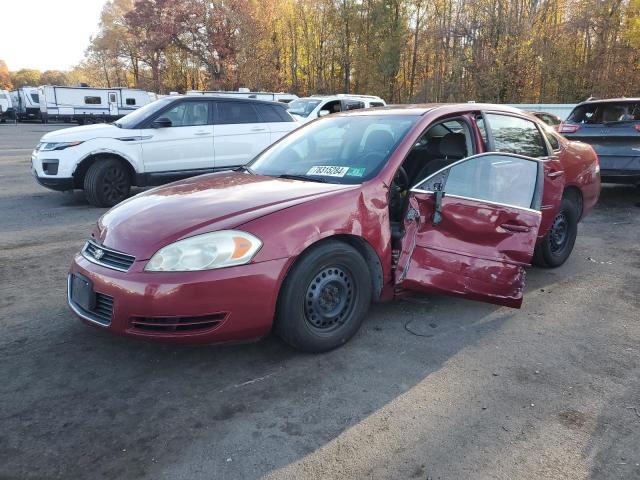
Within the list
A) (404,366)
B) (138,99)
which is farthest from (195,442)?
(138,99)

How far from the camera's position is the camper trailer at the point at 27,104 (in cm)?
3916

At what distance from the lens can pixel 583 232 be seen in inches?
262

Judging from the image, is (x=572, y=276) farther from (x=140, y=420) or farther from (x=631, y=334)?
(x=140, y=420)

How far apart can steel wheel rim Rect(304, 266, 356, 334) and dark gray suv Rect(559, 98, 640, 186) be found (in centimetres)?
660

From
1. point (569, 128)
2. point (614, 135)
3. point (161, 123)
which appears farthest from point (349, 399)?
point (569, 128)

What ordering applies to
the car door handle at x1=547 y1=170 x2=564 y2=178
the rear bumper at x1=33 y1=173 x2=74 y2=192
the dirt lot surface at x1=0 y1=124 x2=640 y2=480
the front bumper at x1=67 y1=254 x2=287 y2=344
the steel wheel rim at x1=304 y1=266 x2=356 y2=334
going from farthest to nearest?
the rear bumper at x1=33 y1=173 x2=74 y2=192 < the car door handle at x1=547 y1=170 x2=564 y2=178 < the steel wheel rim at x1=304 y1=266 x2=356 y2=334 < the front bumper at x1=67 y1=254 x2=287 y2=344 < the dirt lot surface at x1=0 y1=124 x2=640 y2=480

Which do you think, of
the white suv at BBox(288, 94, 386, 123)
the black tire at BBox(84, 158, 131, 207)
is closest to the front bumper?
the black tire at BBox(84, 158, 131, 207)

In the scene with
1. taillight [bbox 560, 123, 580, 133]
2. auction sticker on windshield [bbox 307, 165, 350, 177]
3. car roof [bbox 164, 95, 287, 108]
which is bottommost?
auction sticker on windshield [bbox 307, 165, 350, 177]

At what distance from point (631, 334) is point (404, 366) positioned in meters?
1.83

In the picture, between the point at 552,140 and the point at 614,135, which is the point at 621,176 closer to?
the point at 614,135

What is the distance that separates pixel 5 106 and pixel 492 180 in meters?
44.7

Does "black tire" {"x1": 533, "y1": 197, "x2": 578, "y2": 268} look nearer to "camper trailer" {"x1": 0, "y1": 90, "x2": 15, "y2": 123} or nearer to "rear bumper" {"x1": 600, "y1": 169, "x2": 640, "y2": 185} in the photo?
"rear bumper" {"x1": 600, "y1": 169, "x2": 640, "y2": 185}

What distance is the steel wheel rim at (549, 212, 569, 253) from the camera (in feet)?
16.1

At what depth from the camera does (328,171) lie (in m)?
3.56
